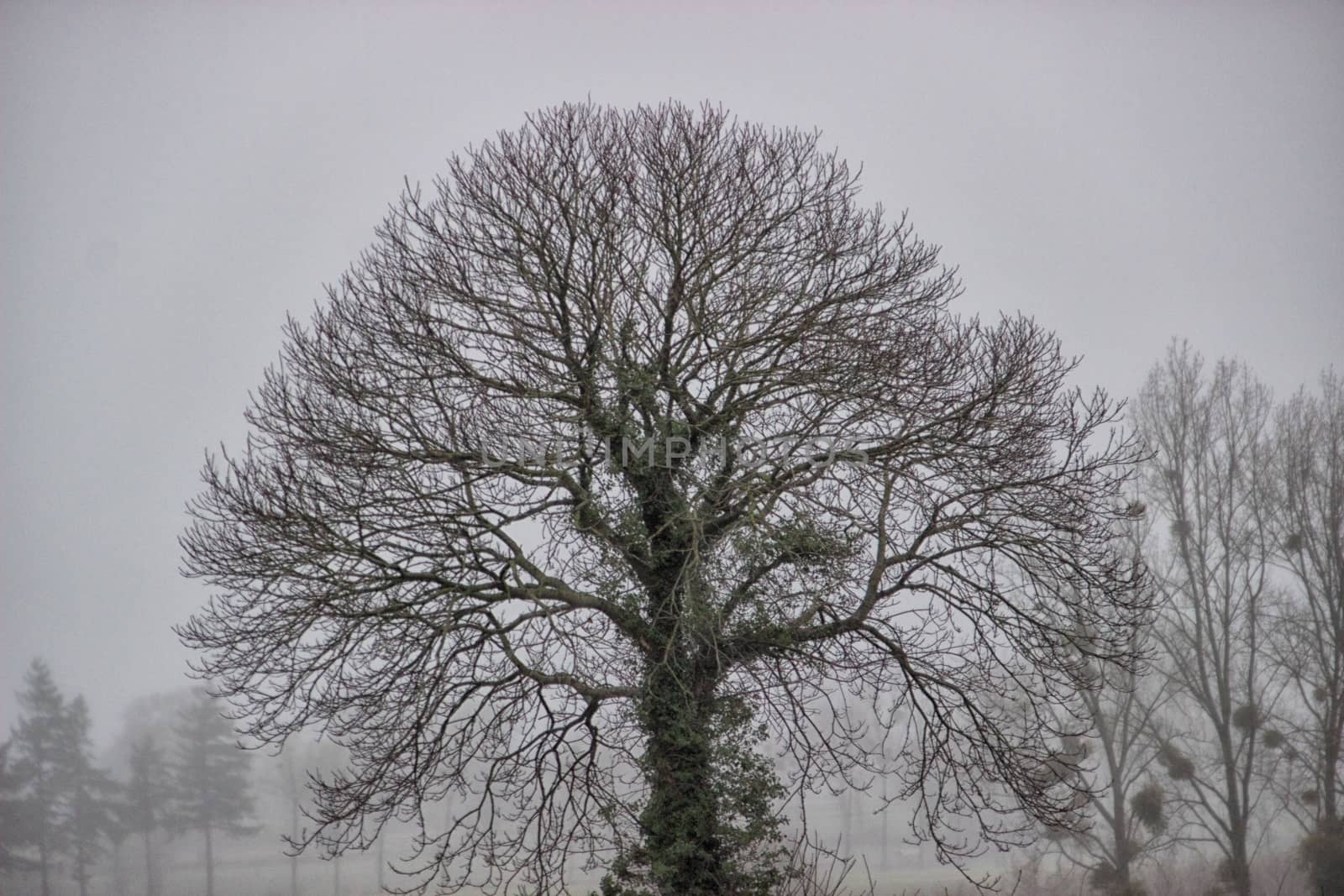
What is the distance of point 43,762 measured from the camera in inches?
901

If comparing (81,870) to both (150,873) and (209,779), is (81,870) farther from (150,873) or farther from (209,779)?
(209,779)

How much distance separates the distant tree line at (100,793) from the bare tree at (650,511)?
1364 cm

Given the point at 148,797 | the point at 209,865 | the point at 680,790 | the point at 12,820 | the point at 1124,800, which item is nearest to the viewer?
the point at 680,790

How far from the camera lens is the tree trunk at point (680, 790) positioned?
1039 centimetres

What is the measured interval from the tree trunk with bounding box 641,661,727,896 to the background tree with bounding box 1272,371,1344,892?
13338 millimetres

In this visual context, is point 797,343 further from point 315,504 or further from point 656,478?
point 315,504

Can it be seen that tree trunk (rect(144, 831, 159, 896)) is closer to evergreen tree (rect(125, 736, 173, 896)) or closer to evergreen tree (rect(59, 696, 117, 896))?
evergreen tree (rect(125, 736, 173, 896))

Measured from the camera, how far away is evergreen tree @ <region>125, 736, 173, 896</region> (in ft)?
72.5

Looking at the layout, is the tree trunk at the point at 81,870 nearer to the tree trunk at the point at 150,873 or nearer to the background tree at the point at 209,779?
the tree trunk at the point at 150,873

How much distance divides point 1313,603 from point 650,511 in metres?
14.4

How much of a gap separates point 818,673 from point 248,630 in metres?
5.73

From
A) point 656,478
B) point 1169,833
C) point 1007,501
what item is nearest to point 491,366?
point 656,478

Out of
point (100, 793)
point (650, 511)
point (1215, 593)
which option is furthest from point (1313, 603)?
point (100, 793)

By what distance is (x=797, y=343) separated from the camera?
38.9 ft
